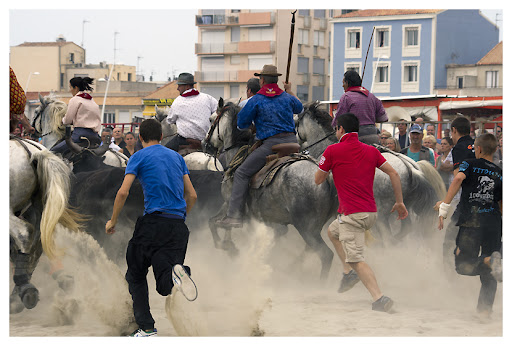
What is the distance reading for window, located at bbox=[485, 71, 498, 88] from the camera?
62.4 m

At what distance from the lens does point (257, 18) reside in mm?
77562

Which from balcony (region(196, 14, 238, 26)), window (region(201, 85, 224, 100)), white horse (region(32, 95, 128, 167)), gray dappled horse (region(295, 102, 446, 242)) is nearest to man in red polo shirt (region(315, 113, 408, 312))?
gray dappled horse (region(295, 102, 446, 242))

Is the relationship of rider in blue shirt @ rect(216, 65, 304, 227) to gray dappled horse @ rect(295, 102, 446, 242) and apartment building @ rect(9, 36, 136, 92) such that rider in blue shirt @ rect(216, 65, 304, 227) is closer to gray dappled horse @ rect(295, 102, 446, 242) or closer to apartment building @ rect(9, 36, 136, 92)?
gray dappled horse @ rect(295, 102, 446, 242)

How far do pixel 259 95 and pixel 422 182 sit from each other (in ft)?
7.73

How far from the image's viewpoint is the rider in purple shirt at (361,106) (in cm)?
1049

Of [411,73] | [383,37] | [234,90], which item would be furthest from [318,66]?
[411,73]

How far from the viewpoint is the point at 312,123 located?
36.2 ft

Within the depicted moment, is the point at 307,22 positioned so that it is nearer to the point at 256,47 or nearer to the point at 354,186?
the point at 256,47

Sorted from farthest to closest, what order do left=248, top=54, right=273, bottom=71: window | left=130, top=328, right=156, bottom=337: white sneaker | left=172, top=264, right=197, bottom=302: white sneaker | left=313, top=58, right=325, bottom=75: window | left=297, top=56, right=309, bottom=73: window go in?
left=313, top=58, right=325, bottom=75: window < left=297, top=56, right=309, bottom=73: window < left=248, top=54, right=273, bottom=71: window < left=130, top=328, right=156, bottom=337: white sneaker < left=172, top=264, right=197, bottom=302: white sneaker

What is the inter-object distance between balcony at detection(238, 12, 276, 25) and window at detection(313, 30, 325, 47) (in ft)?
18.0

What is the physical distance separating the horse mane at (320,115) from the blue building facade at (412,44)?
5250cm

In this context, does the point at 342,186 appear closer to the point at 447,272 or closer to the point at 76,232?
the point at 447,272

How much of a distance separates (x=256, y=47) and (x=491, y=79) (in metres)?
23.0

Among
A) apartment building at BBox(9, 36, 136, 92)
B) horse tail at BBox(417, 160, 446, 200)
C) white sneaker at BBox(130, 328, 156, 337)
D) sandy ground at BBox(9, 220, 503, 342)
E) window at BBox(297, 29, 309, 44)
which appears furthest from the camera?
apartment building at BBox(9, 36, 136, 92)
